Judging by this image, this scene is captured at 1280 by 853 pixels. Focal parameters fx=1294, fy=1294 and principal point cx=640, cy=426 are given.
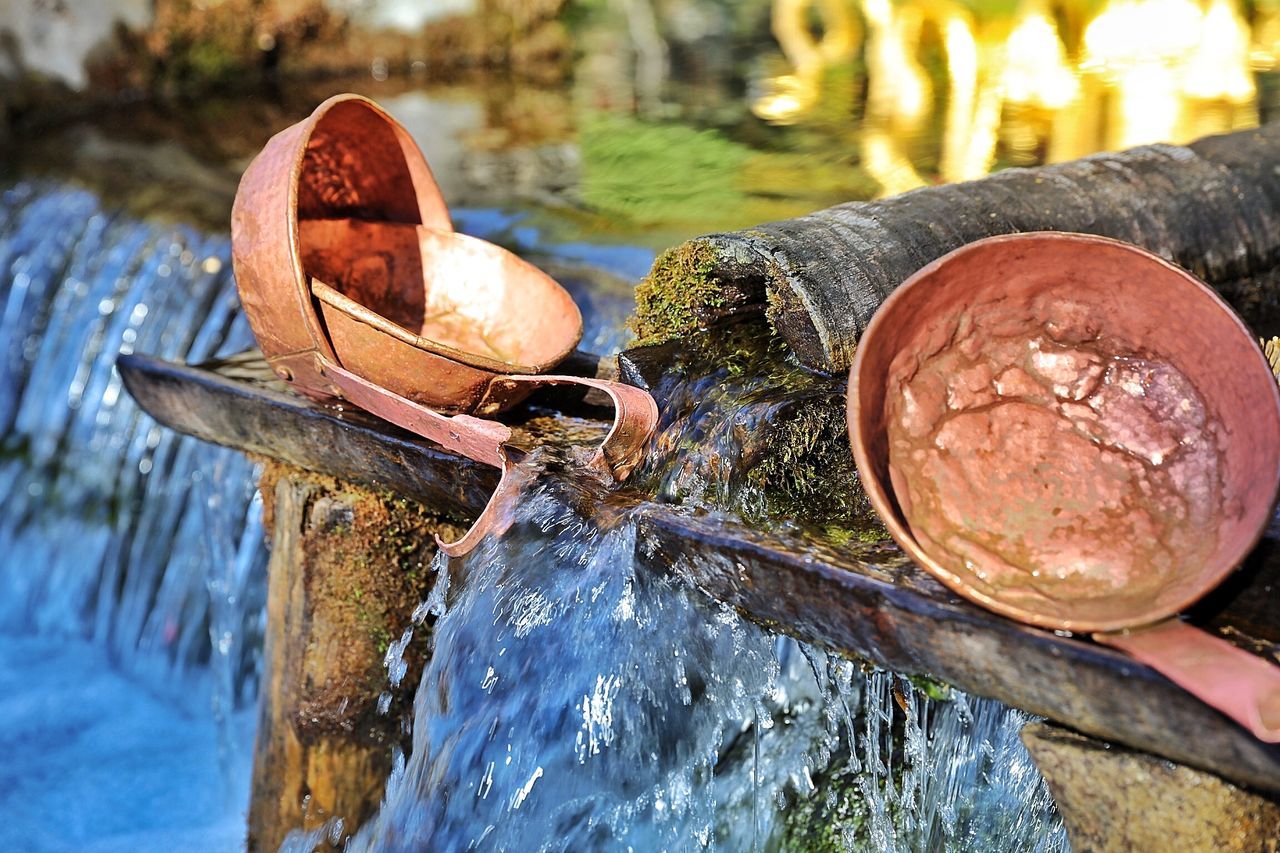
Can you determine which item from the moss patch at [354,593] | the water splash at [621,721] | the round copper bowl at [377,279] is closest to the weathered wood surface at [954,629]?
the water splash at [621,721]

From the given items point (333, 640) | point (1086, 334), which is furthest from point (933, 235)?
point (333, 640)

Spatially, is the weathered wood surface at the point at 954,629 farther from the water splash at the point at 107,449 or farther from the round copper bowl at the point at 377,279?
the water splash at the point at 107,449

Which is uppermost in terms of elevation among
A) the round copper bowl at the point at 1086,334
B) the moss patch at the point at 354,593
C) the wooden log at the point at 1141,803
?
the round copper bowl at the point at 1086,334

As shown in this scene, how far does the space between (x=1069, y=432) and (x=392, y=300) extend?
1838 mm

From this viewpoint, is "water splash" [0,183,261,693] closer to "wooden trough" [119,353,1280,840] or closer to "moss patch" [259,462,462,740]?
"moss patch" [259,462,462,740]

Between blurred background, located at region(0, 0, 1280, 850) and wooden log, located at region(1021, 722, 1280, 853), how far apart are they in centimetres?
262

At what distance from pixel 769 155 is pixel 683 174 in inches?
21.4

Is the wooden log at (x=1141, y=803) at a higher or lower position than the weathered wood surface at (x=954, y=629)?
lower

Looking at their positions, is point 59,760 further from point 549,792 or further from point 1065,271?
point 1065,271

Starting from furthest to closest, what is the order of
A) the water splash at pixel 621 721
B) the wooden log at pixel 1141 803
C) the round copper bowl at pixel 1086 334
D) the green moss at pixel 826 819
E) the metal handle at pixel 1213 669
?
the green moss at pixel 826 819 → the water splash at pixel 621 721 → the round copper bowl at pixel 1086 334 → the wooden log at pixel 1141 803 → the metal handle at pixel 1213 669

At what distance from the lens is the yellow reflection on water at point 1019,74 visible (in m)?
6.59

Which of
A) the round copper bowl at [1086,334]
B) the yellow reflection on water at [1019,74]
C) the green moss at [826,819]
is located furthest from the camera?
the yellow reflection on water at [1019,74]

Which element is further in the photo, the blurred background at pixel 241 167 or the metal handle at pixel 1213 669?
the blurred background at pixel 241 167

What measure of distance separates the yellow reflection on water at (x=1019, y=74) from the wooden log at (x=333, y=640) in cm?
343
